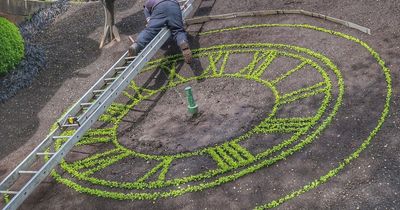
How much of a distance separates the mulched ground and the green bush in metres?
0.90

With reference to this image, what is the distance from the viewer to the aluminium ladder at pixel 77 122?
26.3 ft

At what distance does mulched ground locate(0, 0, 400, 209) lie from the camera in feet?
24.4

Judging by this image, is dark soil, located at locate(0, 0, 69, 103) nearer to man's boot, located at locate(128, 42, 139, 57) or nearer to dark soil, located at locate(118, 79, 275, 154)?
man's boot, located at locate(128, 42, 139, 57)

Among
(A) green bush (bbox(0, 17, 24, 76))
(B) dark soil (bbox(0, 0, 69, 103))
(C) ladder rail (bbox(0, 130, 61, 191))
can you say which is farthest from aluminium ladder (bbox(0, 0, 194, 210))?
(A) green bush (bbox(0, 17, 24, 76))

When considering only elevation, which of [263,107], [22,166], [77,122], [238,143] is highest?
[77,122]

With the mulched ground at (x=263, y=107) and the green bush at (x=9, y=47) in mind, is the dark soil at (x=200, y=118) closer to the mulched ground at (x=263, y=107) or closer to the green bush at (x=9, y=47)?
the mulched ground at (x=263, y=107)

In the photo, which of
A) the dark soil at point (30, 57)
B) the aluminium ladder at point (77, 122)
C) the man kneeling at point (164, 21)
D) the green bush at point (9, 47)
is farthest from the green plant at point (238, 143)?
the green bush at point (9, 47)

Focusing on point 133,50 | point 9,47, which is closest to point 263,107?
point 133,50

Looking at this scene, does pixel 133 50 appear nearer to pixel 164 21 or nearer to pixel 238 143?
pixel 164 21

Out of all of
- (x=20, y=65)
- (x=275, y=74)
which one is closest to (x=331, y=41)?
(x=275, y=74)

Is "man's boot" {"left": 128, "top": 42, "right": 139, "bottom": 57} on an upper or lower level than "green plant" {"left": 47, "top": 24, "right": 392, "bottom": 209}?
upper

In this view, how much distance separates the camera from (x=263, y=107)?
9.97m

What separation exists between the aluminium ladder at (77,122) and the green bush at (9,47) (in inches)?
161

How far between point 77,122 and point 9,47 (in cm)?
587
